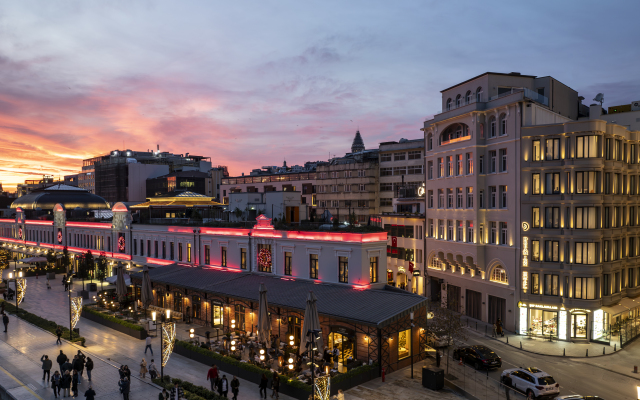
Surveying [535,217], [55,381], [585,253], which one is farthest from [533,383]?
[55,381]

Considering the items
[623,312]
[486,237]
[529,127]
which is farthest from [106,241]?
[623,312]

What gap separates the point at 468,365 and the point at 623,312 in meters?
17.7

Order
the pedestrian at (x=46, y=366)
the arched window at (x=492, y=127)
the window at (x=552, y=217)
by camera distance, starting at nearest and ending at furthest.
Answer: the pedestrian at (x=46, y=366) → the window at (x=552, y=217) → the arched window at (x=492, y=127)

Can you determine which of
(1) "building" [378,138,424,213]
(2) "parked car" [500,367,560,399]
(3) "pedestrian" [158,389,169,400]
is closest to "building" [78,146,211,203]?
(1) "building" [378,138,424,213]

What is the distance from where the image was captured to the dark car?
99.4ft

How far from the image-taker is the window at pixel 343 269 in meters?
35.7

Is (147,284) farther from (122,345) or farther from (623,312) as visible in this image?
(623,312)

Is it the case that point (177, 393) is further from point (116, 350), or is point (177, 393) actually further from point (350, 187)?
point (350, 187)

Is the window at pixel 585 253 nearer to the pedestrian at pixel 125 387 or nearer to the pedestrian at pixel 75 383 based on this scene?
the pedestrian at pixel 125 387

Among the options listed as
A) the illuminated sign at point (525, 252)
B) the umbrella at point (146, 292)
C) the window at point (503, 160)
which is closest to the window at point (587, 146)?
the window at point (503, 160)

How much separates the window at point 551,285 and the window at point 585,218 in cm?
482

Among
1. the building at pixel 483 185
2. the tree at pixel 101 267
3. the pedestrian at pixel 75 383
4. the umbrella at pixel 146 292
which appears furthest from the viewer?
the tree at pixel 101 267

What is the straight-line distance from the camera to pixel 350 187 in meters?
87.4

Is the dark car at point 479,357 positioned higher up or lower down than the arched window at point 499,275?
lower down
